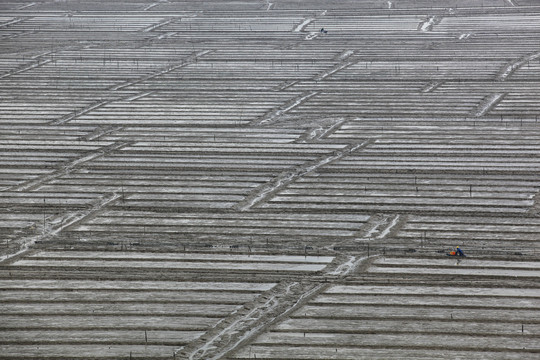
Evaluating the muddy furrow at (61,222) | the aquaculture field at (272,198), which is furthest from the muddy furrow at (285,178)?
the muddy furrow at (61,222)

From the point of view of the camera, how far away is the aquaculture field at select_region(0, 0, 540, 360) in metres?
7.82

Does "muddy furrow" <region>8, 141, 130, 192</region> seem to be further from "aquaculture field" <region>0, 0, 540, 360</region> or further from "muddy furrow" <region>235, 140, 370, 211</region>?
"muddy furrow" <region>235, 140, 370, 211</region>

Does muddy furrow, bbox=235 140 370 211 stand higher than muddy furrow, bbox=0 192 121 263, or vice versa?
muddy furrow, bbox=235 140 370 211

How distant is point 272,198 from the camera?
11672 millimetres

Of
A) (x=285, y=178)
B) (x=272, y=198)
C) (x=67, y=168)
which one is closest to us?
(x=272, y=198)

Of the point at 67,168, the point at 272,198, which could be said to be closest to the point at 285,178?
the point at 272,198

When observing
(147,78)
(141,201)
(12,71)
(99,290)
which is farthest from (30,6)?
(99,290)

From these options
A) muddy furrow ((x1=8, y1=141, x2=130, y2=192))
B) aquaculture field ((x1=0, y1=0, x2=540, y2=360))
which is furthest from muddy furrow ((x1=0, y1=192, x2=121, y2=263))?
muddy furrow ((x1=8, y1=141, x2=130, y2=192))

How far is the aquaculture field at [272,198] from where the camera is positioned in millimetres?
7824

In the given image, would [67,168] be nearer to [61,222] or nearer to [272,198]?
[61,222]

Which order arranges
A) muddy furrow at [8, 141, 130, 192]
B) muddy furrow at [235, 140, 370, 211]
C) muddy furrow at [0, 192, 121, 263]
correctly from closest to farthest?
1. muddy furrow at [0, 192, 121, 263]
2. muddy furrow at [235, 140, 370, 211]
3. muddy furrow at [8, 141, 130, 192]

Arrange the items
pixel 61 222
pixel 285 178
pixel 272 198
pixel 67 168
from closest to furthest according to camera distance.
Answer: pixel 61 222 → pixel 272 198 → pixel 285 178 → pixel 67 168

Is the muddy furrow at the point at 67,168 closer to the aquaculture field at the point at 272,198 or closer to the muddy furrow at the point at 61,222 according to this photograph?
the aquaculture field at the point at 272,198

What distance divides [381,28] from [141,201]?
48.3ft
